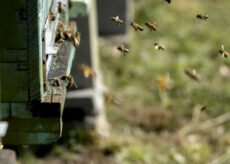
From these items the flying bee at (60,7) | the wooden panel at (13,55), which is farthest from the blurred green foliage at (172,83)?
the wooden panel at (13,55)

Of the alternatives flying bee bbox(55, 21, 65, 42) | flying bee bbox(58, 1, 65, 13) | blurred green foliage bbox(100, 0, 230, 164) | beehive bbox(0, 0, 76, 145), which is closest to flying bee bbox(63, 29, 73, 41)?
flying bee bbox(55, 21, 65, 42)

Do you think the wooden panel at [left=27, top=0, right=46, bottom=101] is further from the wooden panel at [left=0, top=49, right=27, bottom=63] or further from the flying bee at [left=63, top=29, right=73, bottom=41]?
the flying bee at [left=63, top=29, right=73, bottom=41]

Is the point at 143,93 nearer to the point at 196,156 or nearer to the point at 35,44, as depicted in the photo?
the point at 196,156

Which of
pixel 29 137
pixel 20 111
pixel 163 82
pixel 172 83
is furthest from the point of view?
pixel 172 83

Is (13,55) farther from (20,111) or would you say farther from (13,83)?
(20,111)

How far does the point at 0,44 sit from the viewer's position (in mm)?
3049

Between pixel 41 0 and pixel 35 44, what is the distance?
0.26m

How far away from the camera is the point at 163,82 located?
7.44 metres

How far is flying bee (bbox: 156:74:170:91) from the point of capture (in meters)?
7.38

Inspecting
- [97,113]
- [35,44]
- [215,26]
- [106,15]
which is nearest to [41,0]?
[35,44]

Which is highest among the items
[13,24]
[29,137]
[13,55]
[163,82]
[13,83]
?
[13,24]

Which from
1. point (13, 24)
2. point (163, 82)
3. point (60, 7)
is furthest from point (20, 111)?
point (163, 82)

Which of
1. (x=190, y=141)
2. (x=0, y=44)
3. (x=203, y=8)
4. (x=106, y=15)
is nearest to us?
(x=0, y=44)

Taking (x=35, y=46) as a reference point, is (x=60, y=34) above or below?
below
